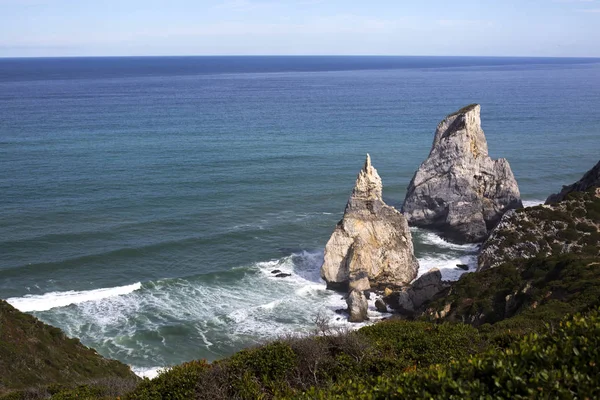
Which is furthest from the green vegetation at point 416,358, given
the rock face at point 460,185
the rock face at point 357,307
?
the rock face at point 460,185

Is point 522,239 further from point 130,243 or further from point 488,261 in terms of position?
point 130,243

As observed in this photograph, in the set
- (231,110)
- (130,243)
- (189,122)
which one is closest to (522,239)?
(130,243)

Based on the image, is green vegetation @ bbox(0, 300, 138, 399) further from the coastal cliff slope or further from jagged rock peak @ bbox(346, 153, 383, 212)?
the coastal cliff slope

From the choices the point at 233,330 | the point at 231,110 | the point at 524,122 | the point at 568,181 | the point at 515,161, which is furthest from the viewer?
the point at 231,110

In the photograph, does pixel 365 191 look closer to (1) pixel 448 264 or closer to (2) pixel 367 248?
(2) pixel 367 248

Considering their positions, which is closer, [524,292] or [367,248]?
[524,292]

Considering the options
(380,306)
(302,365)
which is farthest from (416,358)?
(380,306)
